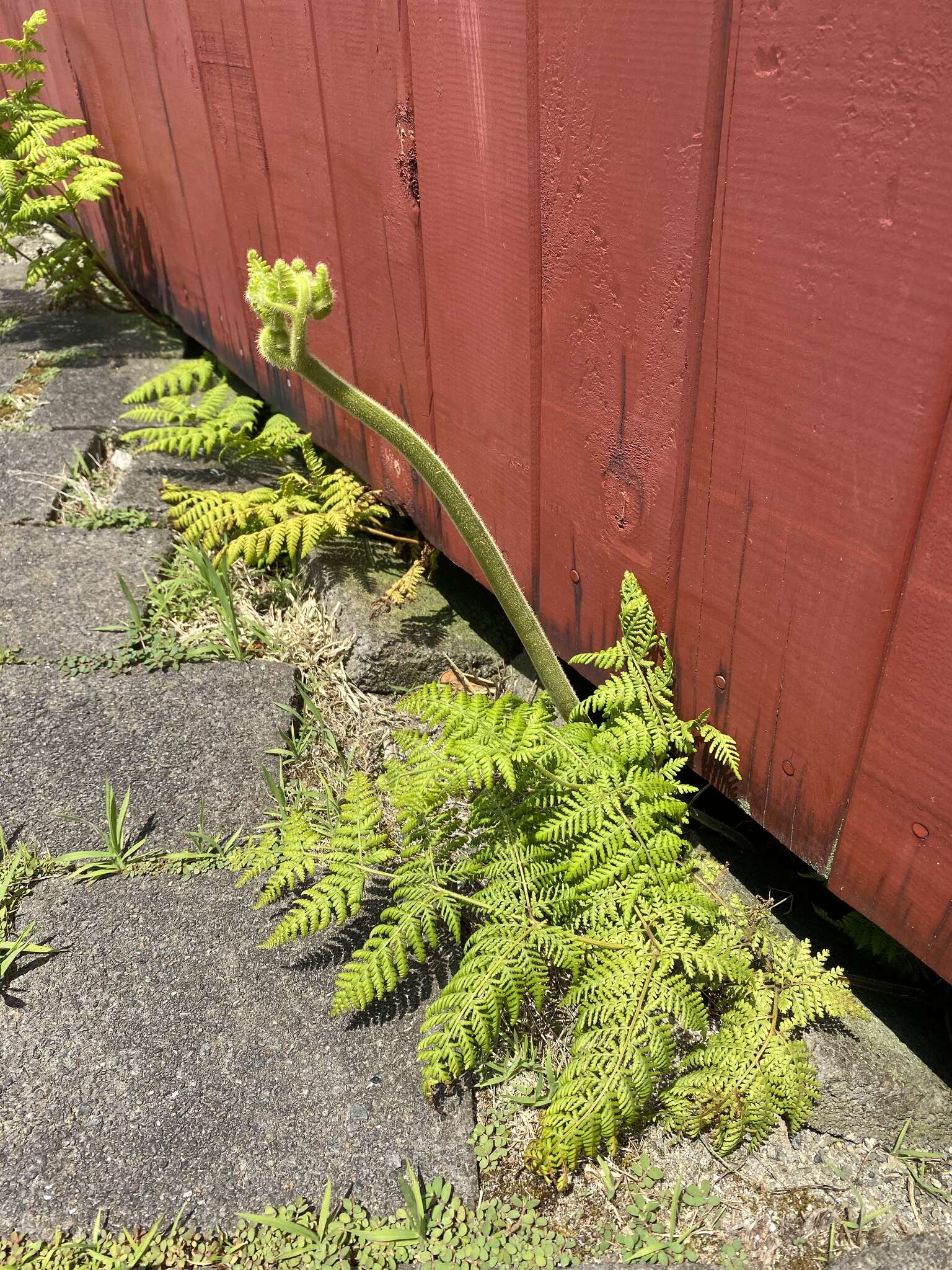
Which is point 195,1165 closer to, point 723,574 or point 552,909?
point 552,909

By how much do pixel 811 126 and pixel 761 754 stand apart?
3.22 ft

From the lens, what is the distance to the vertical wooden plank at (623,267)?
4.25 feet

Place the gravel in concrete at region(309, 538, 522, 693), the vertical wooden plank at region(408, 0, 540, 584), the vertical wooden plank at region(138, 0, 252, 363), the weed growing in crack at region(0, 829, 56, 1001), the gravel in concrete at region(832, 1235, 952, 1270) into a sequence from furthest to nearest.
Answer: the vertical wooden plank at region(138, 0, 252, 363) < the gravel in concrete at region(309, 538, 522, 693) < the weed growing in crack at region(0, 829, 56, 1001) < the vertical wooden plank at region(408, 0, 540, 584) < the gravel in concrete at region(832, 1235, 952, 1270)

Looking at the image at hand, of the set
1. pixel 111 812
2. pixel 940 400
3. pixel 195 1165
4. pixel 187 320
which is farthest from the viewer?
pixel 187 320

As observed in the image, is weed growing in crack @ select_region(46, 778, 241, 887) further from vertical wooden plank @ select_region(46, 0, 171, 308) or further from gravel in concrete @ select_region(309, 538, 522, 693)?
vertical wooden plank @ select_region(46, 0, 171, 308)

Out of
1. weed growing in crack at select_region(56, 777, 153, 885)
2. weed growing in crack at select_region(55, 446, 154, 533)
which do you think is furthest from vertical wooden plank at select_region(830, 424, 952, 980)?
weed growing in crack at select_region(55, 446, 154, 533)

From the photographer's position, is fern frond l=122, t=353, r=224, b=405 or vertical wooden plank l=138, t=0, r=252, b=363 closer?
vertical wooden plank l=138, t=0, r=252, b=363

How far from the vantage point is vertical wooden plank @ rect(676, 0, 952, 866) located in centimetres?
106

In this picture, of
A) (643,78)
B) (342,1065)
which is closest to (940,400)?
(643,78)

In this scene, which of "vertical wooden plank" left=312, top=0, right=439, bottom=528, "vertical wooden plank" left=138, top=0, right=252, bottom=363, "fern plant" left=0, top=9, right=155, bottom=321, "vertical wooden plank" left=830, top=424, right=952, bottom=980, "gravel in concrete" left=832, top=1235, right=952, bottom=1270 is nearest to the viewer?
"vertical wooden plank" left=830, top=424, right=952, bottom=980

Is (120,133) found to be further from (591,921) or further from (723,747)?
(591,921)

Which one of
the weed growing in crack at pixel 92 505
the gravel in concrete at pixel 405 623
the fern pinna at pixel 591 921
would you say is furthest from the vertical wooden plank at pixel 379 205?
the weed growing in crack at pixel 92 505

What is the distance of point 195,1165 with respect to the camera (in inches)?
60.8

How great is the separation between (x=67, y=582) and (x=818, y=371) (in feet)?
7.73
